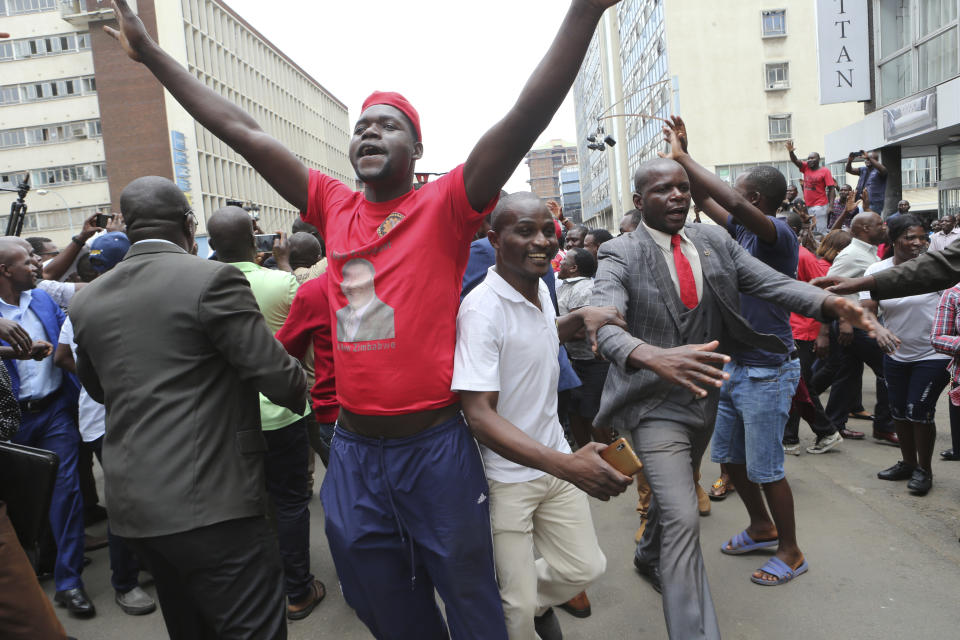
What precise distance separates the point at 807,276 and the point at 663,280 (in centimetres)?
344

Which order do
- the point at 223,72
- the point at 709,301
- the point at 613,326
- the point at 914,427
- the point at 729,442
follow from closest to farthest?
the point at 613,326
the point at 709,301
the point at 729,442
the point at 914,427
the point at 223,72

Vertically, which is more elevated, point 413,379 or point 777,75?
point 777,75

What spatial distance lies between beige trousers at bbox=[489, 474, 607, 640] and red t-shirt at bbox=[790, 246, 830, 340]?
13.6ft

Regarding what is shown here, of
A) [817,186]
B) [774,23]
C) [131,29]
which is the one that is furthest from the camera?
[774,23]

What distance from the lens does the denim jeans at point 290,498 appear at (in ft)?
12.8

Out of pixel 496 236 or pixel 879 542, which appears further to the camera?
pixel 879 542

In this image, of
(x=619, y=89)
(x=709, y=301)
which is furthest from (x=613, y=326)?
(x=619, y=89)

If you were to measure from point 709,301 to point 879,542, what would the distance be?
228 centimetres

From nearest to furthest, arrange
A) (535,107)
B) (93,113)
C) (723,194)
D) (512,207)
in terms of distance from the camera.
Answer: (535,107), (512,207), (723,194), (93,113)

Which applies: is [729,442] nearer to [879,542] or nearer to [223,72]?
[879,542]

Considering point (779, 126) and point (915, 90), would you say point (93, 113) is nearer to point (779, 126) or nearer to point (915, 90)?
point (779, 126)

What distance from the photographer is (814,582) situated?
3924mm

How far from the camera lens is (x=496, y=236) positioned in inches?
117

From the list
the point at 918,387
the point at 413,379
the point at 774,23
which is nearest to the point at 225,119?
A: the point at 413,379
